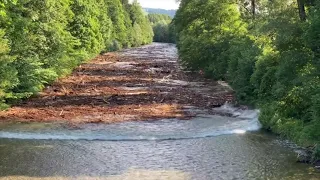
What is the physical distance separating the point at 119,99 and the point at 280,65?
1275 centimetres

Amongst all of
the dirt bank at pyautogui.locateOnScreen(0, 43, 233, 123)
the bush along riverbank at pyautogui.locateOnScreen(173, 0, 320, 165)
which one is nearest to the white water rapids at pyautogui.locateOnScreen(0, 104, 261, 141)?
the dirt bank at pyautogui.locateOnScreen(0, 43, 233, 123)

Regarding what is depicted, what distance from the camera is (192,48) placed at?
142ft

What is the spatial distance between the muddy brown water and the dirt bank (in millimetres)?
1916

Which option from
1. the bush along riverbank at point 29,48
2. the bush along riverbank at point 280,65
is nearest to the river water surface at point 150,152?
the bush along riverbank at point 280,65

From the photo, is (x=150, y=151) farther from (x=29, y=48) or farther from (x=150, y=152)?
(x=29, y=48)

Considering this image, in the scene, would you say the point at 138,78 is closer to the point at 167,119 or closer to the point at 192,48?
the point at 192,48

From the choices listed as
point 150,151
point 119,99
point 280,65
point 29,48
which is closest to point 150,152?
point 150,151

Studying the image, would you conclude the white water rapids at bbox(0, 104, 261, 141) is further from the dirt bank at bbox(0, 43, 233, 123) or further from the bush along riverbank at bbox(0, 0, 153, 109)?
the bush along riverbank at bbox(0, 0, 153, 109)

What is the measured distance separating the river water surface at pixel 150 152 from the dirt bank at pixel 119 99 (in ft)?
6.76

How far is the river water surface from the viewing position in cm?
1455

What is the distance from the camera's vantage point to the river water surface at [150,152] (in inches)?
573

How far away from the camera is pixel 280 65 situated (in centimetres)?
2028

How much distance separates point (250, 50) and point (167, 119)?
27.1ft

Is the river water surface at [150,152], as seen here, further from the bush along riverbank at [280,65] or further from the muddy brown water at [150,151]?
the bush along riverbank at [280,65]
